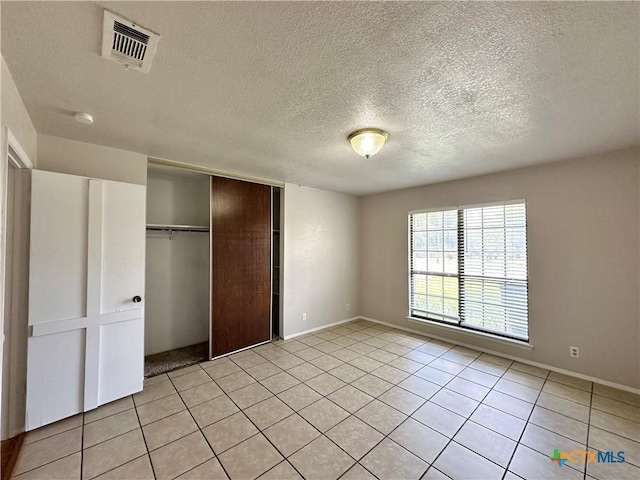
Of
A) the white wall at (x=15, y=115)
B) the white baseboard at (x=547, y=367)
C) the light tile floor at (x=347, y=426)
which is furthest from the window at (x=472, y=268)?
the white wall at (x=15, y=115)

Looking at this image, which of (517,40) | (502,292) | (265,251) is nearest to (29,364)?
(265,251)

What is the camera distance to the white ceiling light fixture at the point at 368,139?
7.57ft

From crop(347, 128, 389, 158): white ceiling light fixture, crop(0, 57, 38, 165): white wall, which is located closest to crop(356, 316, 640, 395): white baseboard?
crop(347, 128, 389, 158): white ceiling light fixture

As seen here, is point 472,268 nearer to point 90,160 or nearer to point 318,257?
point 318,257

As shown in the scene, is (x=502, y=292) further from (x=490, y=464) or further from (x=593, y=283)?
(x=490, y=464)

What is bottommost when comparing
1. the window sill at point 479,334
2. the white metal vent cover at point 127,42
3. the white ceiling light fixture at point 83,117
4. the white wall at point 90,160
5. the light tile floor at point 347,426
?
the light tile floor at point 347,426

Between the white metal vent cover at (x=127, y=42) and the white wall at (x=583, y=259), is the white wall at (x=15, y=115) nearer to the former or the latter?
the white metal vent cover at (x=127, y=42)

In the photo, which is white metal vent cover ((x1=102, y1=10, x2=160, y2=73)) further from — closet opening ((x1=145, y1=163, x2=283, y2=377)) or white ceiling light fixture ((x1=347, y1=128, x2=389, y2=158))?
closet opening ((x1=145, y1=163, x2=283, y2=377))

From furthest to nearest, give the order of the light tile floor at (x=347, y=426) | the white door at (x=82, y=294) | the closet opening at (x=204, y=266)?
the closet opening at (x=204, y=266) < the white door at (x=82, y=294) < the light tile floor at (x=347, y=426)

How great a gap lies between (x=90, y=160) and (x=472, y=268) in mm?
4881

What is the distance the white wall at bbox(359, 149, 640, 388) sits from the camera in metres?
2.75

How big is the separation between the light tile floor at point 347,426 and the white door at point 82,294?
0.88 ft

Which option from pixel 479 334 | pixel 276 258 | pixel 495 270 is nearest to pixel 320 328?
pixel 276 258

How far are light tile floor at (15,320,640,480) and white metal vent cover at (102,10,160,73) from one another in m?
2.53
